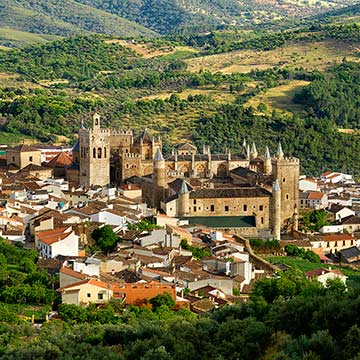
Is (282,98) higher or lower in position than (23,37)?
lower

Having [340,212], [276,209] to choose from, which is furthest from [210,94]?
[276,209]

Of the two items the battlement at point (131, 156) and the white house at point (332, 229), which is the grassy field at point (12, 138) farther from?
the white house at point (332, 229)

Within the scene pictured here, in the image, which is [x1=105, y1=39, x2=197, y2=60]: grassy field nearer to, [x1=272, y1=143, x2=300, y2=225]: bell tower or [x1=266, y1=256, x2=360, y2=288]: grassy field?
[x1=272, y1=143, x2=300, y2=225]: bell tower

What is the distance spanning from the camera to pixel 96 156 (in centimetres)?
4938

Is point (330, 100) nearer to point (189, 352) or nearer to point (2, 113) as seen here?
point (2, 113)

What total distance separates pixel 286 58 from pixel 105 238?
250ft

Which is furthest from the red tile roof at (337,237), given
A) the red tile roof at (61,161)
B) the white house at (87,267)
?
the white house at (87,267)

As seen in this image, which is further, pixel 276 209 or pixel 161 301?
pixel 276 209

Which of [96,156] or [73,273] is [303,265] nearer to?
[73,273]

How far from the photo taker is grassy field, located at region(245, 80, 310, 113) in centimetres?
8994

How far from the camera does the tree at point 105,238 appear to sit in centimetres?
3800

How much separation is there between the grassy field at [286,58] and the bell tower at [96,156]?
197 feet

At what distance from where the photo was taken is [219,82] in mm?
98438

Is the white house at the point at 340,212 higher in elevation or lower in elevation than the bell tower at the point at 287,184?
lower
